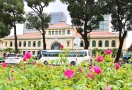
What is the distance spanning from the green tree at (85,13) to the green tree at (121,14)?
1369 millimetres

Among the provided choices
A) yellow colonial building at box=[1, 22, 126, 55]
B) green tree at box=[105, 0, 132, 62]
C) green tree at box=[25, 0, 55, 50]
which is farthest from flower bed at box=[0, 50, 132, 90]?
yellow colonial building at box=[1, 22, 126, 55]

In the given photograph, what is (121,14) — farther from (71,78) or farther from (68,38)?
(68,38)

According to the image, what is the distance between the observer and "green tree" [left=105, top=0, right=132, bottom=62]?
82.1 ft

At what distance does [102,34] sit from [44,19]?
31.1m

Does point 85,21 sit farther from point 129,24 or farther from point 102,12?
point 129,24

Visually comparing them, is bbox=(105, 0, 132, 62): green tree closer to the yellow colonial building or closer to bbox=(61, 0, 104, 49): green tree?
bbox=(61, 0, 104, 49): green tree

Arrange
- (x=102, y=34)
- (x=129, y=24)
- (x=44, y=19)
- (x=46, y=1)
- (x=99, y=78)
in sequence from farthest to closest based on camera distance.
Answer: (x=102, y=34), (x=44, y=19), (x=46, y=1), (x=129, y=24), (x=99, y=78)

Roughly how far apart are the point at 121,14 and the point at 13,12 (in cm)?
1433

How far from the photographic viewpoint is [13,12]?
33.6 meters

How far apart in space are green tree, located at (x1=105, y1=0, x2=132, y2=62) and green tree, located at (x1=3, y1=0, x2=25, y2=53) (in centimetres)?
1208

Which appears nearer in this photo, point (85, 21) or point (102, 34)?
point (85, 21)

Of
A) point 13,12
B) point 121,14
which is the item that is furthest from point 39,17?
point 121,14

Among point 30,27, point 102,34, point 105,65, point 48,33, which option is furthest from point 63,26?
point 105,65

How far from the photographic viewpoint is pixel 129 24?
84.8ft
